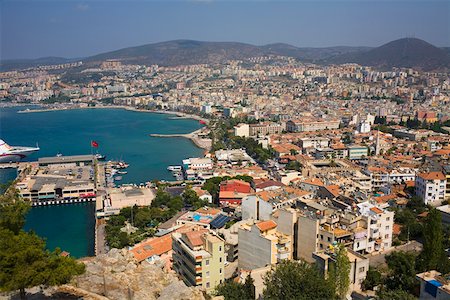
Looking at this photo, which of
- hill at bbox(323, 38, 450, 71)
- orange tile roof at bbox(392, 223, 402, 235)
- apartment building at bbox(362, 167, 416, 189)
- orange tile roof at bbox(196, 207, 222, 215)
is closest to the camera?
orange tile roof at bbox(392, 223, 402, 235)

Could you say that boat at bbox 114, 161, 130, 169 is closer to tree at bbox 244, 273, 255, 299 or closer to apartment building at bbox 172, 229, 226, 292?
apartment building at bbox 172, 229, 226, 292

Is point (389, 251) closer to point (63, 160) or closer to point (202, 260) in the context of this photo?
point (202, 260)

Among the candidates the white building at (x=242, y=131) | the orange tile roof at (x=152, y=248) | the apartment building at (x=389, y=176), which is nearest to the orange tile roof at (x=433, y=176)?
the apartment building at (x=389, y=176)

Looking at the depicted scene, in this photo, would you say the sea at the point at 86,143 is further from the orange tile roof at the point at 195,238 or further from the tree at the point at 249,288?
the tree at the point at 249,288

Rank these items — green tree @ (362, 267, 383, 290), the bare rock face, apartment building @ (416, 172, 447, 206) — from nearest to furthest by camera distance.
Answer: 1. the bare rock face
2. green tree @ (362, 267, 383, 290)
3. apartment building @ (416, 172, 447, 206)

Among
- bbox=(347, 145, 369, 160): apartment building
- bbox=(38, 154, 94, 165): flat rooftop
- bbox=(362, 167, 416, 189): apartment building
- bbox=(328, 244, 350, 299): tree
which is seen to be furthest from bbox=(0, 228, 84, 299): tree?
bbox=(38, 154, 94, 165): flat rooftop

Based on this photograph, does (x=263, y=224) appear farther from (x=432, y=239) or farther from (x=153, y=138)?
(x=153, y=138)
